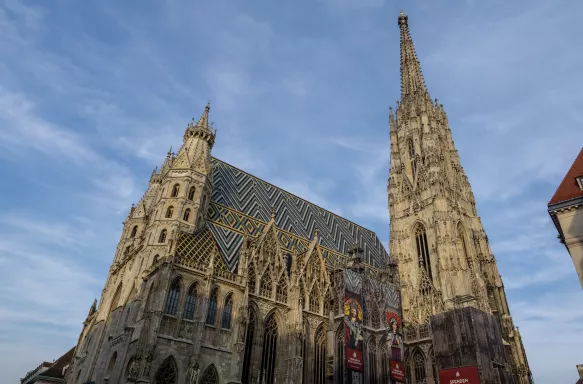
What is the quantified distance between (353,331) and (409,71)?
37.9 m

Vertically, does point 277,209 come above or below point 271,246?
above

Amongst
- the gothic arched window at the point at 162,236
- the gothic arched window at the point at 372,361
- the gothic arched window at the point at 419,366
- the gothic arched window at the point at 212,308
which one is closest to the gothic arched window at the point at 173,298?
the gothic arched window at the point at 212,308

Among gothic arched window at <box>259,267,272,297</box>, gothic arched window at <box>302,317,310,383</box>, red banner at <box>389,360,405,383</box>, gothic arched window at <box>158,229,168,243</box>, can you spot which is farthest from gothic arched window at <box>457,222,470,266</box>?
gothic arched window at <box>158,229,168,243</box>

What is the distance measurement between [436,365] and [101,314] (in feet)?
85.9

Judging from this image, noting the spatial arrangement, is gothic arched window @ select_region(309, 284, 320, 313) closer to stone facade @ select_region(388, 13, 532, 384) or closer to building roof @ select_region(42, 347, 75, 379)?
stone facade @ select_region(388, 13, 532, 384)

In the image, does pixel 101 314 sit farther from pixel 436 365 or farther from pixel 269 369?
pixel 436 365

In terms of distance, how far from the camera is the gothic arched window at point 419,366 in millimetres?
33550

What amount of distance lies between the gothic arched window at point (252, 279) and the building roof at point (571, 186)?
18.6 m

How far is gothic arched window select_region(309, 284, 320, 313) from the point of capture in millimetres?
31203

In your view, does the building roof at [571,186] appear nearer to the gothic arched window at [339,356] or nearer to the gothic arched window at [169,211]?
the gothic arched window at [339,356]

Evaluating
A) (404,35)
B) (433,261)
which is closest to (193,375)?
(433,261)

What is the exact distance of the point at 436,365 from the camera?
32.3 m

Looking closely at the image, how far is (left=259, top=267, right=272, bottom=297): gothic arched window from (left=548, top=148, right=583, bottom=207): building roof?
1824cm

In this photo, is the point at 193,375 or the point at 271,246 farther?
the point at 271,246
